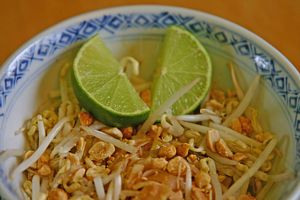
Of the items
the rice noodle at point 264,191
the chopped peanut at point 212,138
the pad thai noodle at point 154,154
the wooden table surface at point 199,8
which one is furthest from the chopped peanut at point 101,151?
the wooden table surface at point 199,8

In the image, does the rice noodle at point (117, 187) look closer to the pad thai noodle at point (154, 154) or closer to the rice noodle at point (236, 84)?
the pad thai noodle at point (154, 154)

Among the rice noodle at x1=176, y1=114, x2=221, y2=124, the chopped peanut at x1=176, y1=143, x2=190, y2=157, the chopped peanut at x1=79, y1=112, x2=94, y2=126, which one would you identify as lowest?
the chopped peanut at x1=176, y1=143, x2=190, y2=157

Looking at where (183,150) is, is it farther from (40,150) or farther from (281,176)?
(40,150)

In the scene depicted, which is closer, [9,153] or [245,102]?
[9,153]

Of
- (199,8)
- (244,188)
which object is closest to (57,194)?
(244,188)

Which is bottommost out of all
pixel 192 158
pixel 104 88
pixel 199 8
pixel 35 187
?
pixel 35 187

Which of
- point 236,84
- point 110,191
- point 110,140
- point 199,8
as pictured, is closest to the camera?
point 110,191

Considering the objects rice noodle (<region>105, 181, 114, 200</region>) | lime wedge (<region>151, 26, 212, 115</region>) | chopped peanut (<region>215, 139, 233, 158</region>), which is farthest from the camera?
lime wedge (<region>151, 26, 212, 115</region>)

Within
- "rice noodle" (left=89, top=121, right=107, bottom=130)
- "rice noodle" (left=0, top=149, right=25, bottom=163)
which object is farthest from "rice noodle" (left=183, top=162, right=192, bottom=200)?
"rice noodle" (left=0, top=149, right=25, bottom=163)

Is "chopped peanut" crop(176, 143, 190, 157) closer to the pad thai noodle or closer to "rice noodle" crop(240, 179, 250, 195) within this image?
the pad thai noodle
